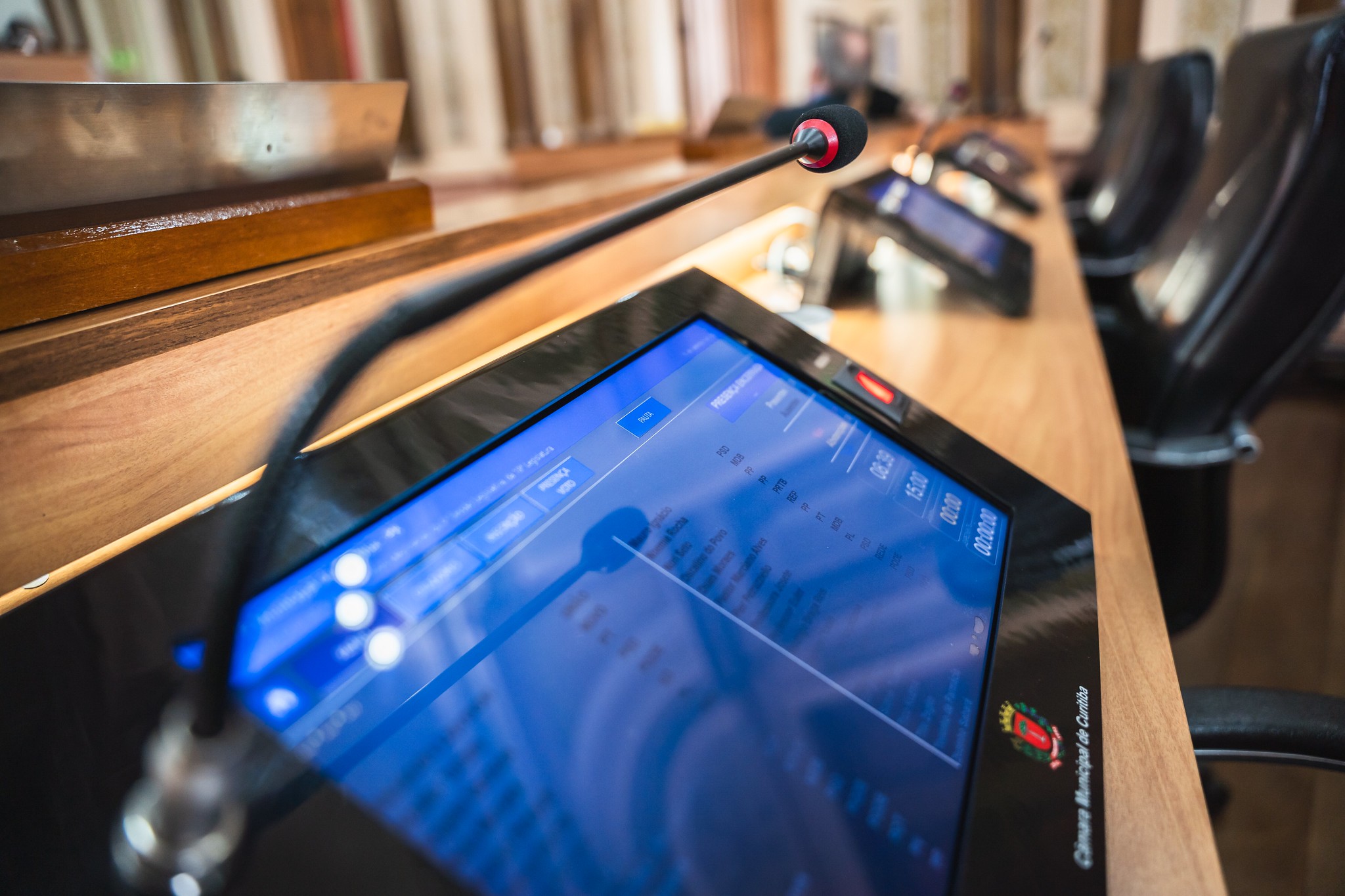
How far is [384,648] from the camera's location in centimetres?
31

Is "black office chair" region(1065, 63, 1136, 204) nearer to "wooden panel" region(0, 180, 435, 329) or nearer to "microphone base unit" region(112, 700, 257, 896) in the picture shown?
"wooden panel" region(0, 180, 435, 329)

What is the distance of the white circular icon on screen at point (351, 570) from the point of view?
32cm

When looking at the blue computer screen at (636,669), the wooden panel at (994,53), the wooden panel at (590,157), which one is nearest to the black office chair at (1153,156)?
the blue computer screen at (636,669)

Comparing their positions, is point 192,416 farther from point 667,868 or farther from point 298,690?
point 667,868

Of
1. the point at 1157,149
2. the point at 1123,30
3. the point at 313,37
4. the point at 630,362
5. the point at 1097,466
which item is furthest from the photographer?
the point at 313,37

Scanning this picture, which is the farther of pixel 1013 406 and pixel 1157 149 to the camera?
pixel 1157 149

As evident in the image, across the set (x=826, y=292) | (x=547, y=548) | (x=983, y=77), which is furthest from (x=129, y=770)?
(x=983, y=77)

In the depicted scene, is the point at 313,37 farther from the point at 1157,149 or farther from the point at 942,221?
the point at 942,221

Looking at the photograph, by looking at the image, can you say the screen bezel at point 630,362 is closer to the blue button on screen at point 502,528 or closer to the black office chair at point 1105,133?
the blue button on screen at point 502,528

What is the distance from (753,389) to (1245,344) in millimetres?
834

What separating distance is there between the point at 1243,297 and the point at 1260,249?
6cm

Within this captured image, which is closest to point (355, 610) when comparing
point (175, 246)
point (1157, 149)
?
point (175, 246)

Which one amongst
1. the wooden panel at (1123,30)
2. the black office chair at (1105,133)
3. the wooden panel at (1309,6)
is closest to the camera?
the black office chair at (1105,133)

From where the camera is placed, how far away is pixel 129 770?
26 centimetres
